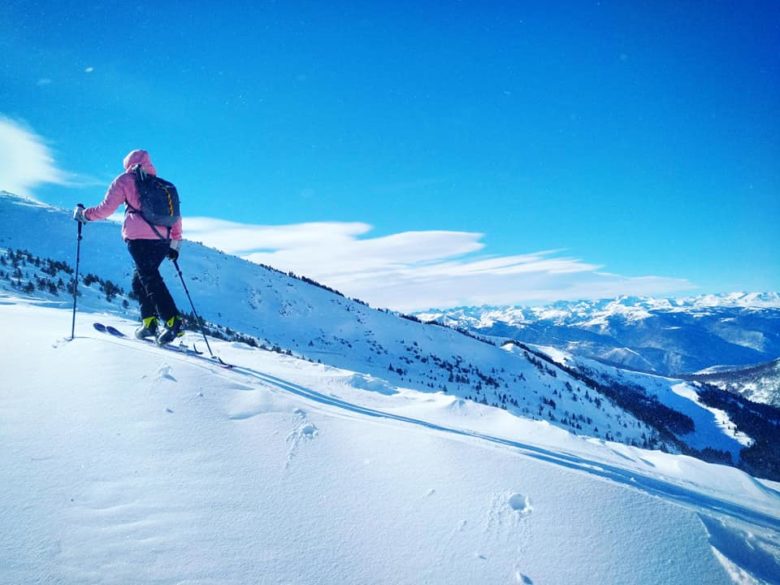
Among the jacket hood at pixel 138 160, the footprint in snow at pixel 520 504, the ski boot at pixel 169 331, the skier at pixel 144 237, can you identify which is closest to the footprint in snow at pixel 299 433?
the footprint in snow at pixel 520 504

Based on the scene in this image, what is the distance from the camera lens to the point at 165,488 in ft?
9.14

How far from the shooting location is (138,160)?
6625 mm

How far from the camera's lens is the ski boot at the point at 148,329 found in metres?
7.30

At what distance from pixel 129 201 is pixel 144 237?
632mm

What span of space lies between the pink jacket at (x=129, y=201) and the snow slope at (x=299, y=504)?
2.83 m

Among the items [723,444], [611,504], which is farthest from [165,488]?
[723,444]

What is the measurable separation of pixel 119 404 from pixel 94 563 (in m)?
2.22

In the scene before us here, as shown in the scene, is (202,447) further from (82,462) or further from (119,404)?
(119,404)

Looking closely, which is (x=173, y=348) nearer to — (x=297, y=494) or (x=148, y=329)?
(x=148, y=329)

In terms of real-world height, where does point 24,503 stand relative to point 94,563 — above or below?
above

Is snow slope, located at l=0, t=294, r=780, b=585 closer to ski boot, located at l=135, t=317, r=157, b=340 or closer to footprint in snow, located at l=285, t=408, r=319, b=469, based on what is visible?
footprint in snow, located at l=285, t=408, r=319, b=469

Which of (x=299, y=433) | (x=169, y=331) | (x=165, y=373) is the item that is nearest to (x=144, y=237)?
(x=169, y=331)

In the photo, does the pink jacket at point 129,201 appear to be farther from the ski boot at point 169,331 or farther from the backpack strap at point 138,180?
the ski boot at point 169,331

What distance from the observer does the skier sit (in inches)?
252
